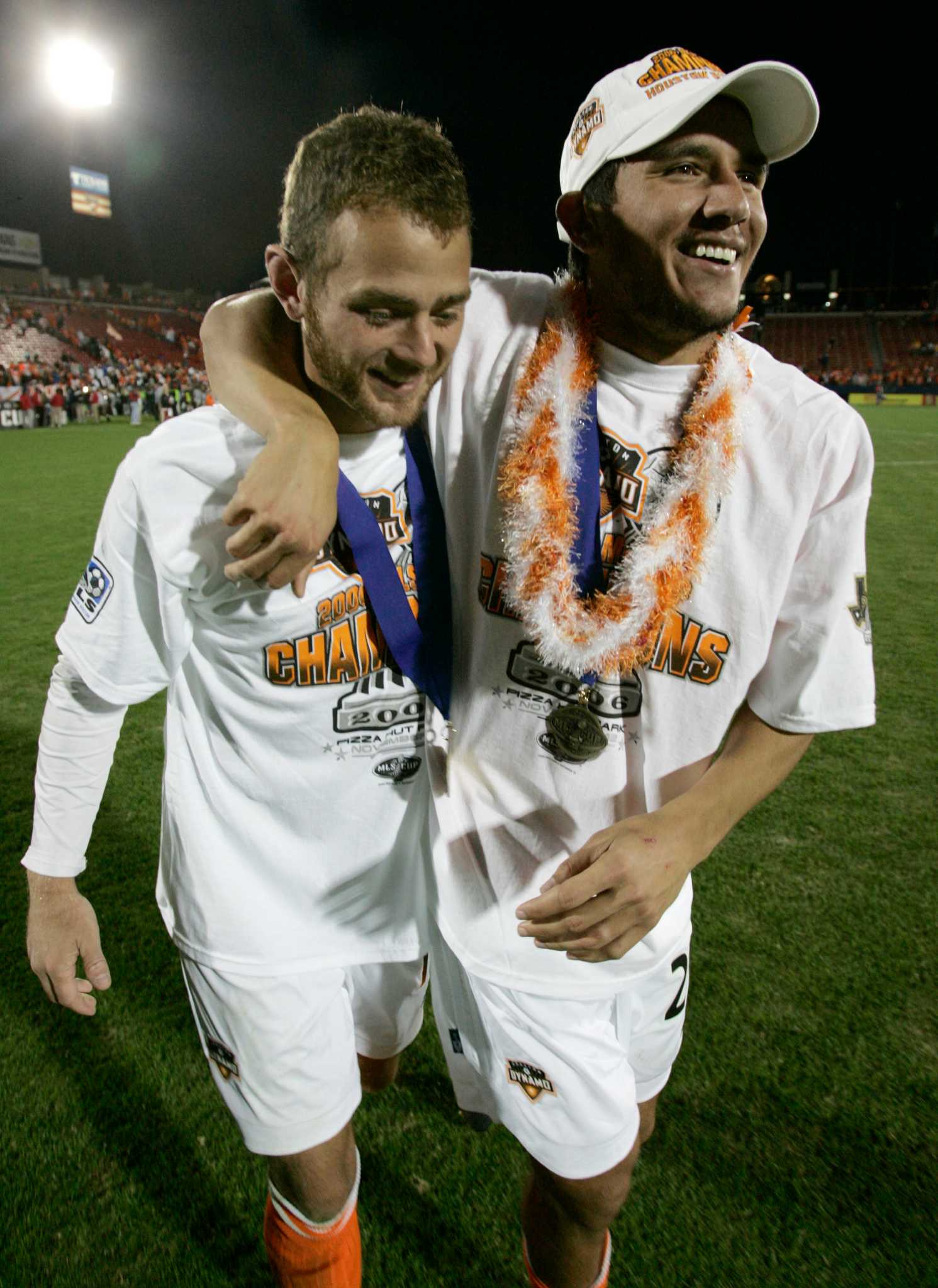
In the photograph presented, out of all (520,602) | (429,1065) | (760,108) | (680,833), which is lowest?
(429,1065)

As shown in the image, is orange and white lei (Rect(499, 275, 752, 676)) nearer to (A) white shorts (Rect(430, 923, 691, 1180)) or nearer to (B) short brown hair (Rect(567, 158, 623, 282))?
(B) short brown hair (Rect(567, 158, 623, 282))

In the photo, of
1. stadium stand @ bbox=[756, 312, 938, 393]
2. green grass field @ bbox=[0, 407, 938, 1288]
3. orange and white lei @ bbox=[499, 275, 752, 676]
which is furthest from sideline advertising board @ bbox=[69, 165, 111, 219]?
orange and white lei @ bbox=[499, 275, 752, 676]

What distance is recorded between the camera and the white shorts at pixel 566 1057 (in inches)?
65.5

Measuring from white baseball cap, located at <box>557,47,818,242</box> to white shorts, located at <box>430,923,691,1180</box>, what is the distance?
5.10 feet

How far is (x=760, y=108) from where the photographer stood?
1483 millimetres

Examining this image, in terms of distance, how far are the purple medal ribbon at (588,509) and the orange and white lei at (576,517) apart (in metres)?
0.01

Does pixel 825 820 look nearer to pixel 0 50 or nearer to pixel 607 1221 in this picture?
pixel 607 1221

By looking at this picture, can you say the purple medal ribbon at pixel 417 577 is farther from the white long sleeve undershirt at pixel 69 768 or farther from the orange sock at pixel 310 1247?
the orange sock at pixel 310 1247

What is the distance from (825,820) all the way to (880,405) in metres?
35.5

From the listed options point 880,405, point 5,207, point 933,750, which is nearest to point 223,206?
point 5,207

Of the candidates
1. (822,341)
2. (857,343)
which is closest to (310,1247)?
(857,343)

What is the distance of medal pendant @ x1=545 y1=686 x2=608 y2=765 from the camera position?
5.18 ft

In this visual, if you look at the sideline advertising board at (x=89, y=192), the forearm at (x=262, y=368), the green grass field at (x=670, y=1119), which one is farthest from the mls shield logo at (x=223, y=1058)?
the sideline advertising board at (x=89, y=192)

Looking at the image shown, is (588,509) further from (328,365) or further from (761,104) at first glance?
(761,104)
